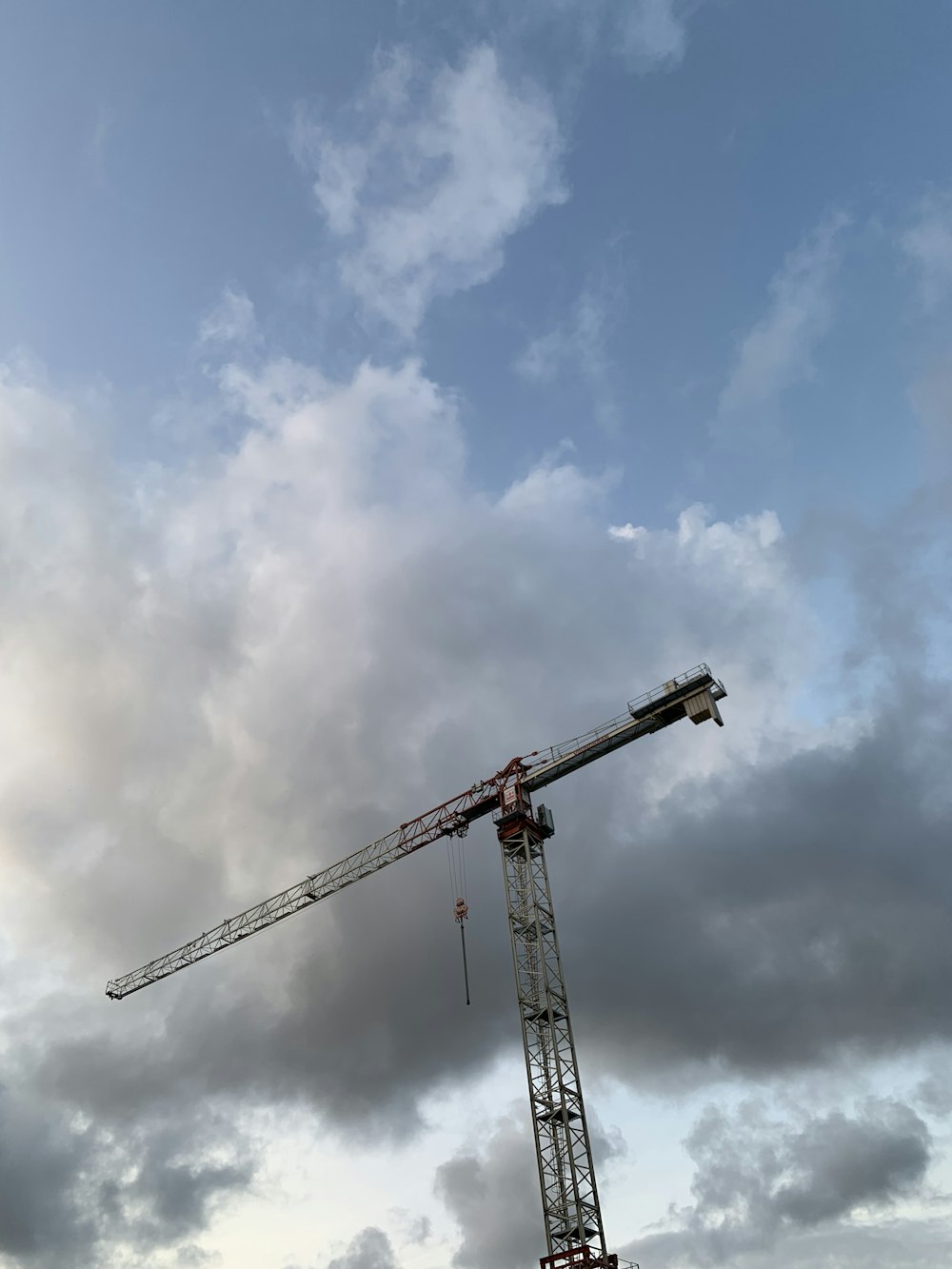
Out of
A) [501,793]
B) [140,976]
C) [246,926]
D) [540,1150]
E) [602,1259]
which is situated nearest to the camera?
[602,1259]

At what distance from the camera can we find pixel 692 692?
9106 cm

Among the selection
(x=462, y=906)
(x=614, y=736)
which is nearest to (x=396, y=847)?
(x=462, y=906)

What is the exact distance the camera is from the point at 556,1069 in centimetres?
8512

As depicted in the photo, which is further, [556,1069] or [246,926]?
[246,926]

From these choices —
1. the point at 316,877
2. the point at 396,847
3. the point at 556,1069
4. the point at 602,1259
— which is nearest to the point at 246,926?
the point at 316,877

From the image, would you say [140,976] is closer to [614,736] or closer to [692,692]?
[614,736]

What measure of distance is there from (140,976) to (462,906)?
5070 centimetres

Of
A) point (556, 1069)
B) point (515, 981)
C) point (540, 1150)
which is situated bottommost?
point (540, 1150)

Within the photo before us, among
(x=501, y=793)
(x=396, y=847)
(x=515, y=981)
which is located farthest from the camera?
(x=396, y=847)

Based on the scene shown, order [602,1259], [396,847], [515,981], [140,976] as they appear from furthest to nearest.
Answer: [140,976] → [396,847] → [515,981] → [602,1259]

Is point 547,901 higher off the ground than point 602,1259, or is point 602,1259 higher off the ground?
point 547,901

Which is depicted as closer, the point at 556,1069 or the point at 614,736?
the point at 556,1069

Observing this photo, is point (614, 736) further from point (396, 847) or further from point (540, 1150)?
point (540, 1150)

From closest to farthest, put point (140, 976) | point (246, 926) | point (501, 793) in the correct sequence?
point (501, 793)
point (246, 926)
point (140, 976)
